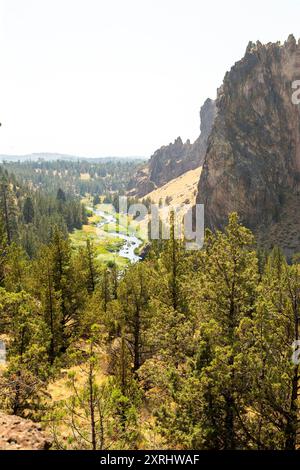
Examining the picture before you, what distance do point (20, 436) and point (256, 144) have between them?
484ft

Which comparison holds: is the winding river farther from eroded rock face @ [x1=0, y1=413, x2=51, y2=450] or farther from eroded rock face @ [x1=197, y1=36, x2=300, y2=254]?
eroded rock face @ [x1=0, y1=413, x2=51, y2=450]

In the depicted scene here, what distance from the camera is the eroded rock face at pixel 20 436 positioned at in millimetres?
11372

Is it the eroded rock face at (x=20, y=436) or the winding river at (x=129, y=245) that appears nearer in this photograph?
the eroded rock face at (x=20, y=436)

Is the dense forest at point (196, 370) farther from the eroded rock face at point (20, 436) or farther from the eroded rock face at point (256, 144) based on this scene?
the eroded rock face at point (256, 144)

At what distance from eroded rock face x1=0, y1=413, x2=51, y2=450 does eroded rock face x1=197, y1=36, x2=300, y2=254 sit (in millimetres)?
127618

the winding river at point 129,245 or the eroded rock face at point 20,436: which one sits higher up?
the eroded rock face at point 20,436

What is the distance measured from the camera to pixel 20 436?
11.8 metres

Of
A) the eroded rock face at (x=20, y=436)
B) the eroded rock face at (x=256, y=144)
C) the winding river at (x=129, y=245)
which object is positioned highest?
the eroded rock face at (x=256, y=144)

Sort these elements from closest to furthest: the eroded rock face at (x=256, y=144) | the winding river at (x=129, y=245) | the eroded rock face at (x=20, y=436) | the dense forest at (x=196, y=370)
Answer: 1. the eroded rock face at (x=20, y=436)
2. the dense forest at (x=196, y=370)
3. the winding river at (x=129, y=245)
4. the eroded rock face at (x=256, y=144)

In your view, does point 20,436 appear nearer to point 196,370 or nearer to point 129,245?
point 196,370

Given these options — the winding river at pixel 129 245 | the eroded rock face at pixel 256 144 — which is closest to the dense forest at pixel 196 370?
the winding river at pixel 129 245

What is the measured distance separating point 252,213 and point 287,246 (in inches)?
958

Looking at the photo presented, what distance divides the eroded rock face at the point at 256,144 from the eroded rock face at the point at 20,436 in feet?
419

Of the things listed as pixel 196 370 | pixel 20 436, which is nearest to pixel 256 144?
pixel 196 370
